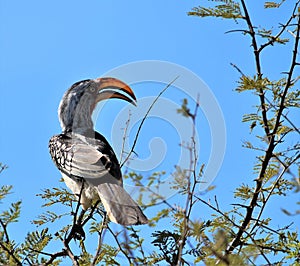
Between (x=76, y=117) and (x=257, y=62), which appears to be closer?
(x=257, y=62)

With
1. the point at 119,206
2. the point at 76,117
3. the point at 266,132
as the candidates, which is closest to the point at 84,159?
the point at 119,206

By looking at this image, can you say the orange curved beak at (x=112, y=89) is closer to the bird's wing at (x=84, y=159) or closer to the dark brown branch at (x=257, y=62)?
the bird's wing at (x=84, y=159)

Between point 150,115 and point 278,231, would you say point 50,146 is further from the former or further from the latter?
point 278,231

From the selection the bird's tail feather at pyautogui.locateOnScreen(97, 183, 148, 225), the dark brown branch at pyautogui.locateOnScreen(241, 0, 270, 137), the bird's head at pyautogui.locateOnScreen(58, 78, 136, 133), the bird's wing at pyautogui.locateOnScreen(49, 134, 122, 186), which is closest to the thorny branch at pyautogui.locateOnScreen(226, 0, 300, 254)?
the dark brown branch at pyautogui.locateOnScreen(241, 0, 270, 137)

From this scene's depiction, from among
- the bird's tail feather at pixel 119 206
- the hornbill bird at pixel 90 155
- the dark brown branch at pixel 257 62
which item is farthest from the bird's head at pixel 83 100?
the dark brown branch at pixel 257 62

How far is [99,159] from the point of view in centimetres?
397

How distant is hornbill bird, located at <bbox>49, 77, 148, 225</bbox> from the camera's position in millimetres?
3363

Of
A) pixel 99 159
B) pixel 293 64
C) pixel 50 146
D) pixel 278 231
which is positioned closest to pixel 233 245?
pixel 278 231

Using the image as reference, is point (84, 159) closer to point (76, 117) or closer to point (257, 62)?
point (76, 117)

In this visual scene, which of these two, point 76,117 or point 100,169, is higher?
point 76,117

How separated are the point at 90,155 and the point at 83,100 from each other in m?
1.17

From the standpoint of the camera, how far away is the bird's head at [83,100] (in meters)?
4.94

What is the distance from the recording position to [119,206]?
3.29 m

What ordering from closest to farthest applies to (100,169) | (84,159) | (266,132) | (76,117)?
1. (266,132)
2. (100,169)
3. (84,159)
4. (76,117)
